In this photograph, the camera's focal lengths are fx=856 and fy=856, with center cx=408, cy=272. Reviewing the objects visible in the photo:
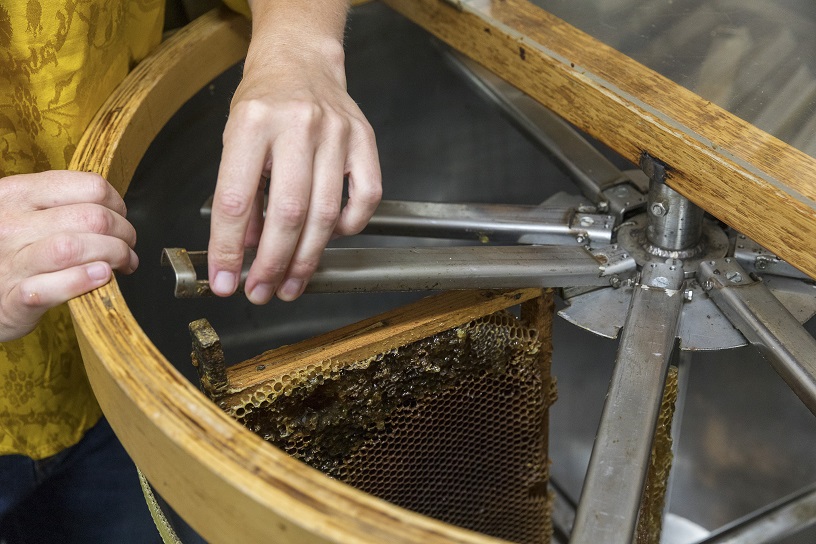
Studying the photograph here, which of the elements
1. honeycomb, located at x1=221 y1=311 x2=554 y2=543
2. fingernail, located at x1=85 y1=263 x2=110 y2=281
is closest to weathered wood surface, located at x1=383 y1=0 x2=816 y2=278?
honeycomb, located at x1=221 y1=311 x2=554 y2=543

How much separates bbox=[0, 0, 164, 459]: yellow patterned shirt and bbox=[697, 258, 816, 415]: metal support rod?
23.8 inches

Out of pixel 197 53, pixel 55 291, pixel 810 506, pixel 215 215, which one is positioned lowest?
pixel 55 291

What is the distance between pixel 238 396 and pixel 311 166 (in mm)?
207

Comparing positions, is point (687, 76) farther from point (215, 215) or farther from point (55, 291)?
point (55, 291)

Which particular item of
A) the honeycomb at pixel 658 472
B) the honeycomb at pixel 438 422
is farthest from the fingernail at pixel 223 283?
the honeycomb at pixel 658 472

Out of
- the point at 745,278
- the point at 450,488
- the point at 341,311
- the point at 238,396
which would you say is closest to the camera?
the point at 238,396

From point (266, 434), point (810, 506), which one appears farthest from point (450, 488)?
point (810, 506)

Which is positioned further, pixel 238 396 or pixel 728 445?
pixel 728 445

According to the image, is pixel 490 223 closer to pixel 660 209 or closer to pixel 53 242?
pixel 660 209

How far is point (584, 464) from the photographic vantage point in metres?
1.33

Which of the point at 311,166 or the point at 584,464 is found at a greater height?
the point at 584,464

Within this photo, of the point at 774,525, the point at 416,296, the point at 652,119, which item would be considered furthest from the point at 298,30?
the point at 774,525

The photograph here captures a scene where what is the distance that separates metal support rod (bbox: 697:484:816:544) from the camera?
1.01 metres

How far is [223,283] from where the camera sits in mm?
616
